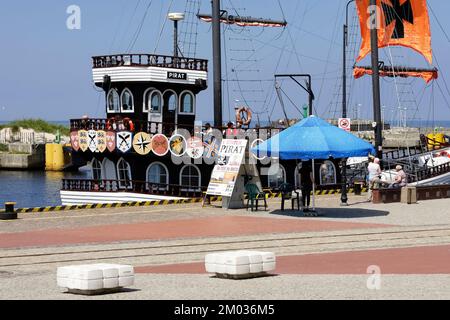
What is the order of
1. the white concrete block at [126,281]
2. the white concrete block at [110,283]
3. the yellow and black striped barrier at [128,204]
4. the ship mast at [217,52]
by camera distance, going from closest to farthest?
the white concrete block at [110,283]
the white concrete block at [126,281]
the yellow and black striped barrier at [128,204]
the ship mast at [217,52]

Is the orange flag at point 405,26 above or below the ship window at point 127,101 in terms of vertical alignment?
above

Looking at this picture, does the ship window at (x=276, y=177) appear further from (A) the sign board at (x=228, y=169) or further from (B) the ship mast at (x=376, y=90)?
(A) the sign board at (x=228, y=169)

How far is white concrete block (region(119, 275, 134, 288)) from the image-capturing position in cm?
1508

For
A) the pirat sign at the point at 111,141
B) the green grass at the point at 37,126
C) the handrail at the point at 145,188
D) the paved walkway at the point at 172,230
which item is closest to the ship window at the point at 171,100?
the pirat sign at the point at 111,141

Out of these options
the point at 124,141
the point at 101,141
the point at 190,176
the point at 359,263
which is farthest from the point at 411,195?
the point at 359,263

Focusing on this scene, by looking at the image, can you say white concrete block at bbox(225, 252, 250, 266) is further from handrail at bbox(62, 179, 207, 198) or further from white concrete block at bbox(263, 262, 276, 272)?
handrail at bbox(62, 179, 207, 198)

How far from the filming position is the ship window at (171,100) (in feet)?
135

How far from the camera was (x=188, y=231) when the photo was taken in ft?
82.7

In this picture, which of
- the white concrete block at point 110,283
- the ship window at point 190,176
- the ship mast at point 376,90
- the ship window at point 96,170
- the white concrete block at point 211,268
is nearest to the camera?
the white concrete block at point 110,283

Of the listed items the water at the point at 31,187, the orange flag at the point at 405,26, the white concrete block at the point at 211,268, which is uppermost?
the orange flag at the point at 405,26

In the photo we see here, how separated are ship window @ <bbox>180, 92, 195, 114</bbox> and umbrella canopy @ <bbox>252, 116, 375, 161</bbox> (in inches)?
520

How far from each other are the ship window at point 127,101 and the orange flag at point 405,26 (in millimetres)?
25266

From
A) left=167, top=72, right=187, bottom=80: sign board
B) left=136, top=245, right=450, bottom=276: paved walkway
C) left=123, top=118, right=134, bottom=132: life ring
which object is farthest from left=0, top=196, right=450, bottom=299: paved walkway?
left=167, top=72, right=187, bottom=80: sign board
